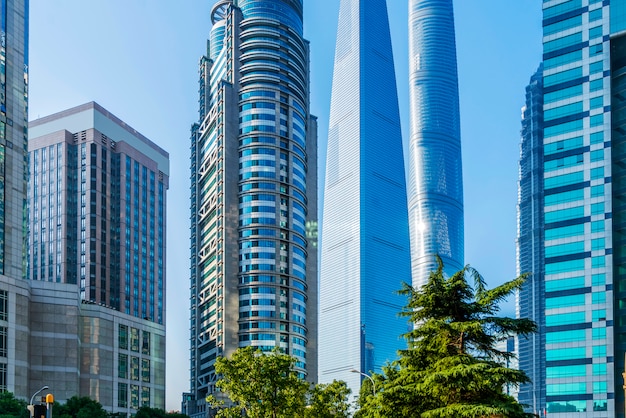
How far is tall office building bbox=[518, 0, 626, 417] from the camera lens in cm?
12550

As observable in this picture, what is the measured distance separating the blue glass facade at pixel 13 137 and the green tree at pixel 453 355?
95.5 m

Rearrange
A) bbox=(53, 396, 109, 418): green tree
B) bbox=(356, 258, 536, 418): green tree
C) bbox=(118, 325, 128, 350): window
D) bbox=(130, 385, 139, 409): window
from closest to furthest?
bbox=(356, 258, 536, 418): green tree, bbox=(53, 396, 109, 418): green tree, bbox=(118, 325, 128, 350): window, bbox=(130, 385, 139, 409): window

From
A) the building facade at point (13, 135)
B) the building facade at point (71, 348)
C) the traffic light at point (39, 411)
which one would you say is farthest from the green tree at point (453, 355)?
the building facade at point (13, 135)

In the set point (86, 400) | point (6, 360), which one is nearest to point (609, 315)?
point (86, 400)

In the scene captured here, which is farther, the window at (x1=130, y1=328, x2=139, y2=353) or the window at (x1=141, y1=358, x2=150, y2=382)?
the window at (x1=141, y1=358, x2=150, y2=382)

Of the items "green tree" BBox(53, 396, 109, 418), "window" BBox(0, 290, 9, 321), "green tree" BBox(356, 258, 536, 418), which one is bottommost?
"green tree" BBox(53, 396, 109, 418)

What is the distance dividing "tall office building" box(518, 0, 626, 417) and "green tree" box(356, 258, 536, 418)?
314ft

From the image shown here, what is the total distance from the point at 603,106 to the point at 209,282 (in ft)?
337

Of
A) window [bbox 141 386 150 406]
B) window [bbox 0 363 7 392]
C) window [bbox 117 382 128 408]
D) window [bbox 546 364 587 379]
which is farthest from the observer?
window [bbox 141 386 150 406]

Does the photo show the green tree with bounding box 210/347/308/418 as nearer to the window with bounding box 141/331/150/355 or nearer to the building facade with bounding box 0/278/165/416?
the building facade with bounding box 0/278/165/416

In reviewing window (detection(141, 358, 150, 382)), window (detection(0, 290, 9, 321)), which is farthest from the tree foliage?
window (detection(141, 358, 150, 382))

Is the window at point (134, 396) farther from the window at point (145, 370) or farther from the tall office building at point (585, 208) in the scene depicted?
the tall office building at point (585, 208)

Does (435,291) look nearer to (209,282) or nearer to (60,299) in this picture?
(60,299)

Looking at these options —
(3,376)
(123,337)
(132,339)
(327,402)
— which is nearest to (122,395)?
A: (123,337)
